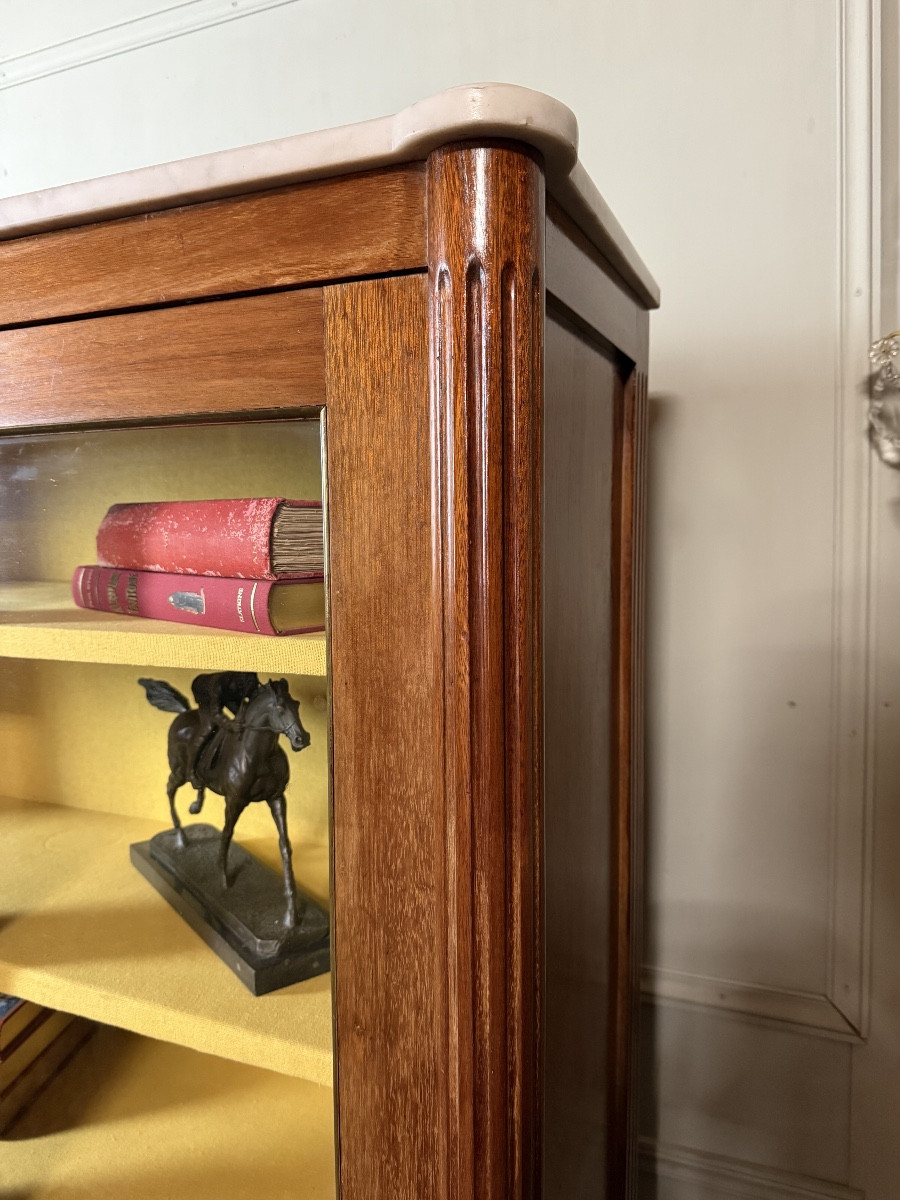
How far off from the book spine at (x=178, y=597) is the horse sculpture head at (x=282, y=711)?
3 cm

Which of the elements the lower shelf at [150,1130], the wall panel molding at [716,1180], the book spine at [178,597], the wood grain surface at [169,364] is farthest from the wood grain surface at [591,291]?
the wall panel molding at [716,1180]

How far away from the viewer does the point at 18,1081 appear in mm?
578

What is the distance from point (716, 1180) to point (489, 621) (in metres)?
0.74

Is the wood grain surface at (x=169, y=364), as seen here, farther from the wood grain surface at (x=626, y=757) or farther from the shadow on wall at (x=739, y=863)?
the shadow on wall at (x=739, y=863)

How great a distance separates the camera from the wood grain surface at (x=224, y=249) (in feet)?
1.22

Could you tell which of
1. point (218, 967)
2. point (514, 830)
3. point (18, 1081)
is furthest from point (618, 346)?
point (18, 1081)

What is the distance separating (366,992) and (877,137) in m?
0.72

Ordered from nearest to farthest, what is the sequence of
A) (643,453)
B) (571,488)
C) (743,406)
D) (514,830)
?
1. (514,830)
2. (571,488)
3. (643,453)
4. (743,406)

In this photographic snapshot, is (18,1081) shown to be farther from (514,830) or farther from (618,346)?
(618,346)

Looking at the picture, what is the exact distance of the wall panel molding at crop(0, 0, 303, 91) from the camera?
0.89 m

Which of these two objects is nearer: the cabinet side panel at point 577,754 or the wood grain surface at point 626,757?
the cabinet side panel at point 577,754

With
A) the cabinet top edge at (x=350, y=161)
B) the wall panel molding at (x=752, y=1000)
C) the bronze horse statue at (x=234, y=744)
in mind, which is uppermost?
the cabinet top edge at (x=350, y=161)

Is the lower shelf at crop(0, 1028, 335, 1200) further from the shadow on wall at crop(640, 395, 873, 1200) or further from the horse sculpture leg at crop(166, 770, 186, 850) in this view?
the shadow on wall at crop(640, 395, 873, 1200)

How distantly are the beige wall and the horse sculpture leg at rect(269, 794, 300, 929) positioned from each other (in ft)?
1.36
